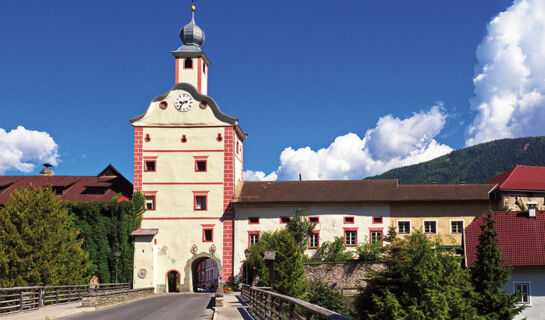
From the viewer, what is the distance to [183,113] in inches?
2007

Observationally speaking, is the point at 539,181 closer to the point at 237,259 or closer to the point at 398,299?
the point at 398,299

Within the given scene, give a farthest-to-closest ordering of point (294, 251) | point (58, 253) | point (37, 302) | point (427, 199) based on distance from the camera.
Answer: point (427, 199)
point (294, 251)
point (58, 253)
point (37, 302)

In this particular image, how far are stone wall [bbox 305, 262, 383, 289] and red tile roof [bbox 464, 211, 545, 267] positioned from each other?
7460mm

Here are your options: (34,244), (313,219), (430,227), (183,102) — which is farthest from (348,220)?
(34,244)

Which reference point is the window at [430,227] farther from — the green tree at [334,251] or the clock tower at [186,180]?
the clock tower at [186,180]

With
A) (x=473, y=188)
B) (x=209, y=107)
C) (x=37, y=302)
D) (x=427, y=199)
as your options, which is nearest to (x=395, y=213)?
(x=427, y=199)

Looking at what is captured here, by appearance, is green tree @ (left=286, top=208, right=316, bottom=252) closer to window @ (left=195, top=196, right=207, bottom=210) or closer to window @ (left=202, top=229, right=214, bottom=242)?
window @ (left=202, top=229, right=214, bottom=242)

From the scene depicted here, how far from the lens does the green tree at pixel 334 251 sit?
47.2 m

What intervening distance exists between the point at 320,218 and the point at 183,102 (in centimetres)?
1512

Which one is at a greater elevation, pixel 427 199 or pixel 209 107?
pixel 209 107

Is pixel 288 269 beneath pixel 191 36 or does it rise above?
beneath

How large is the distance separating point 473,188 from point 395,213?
6.96 meters

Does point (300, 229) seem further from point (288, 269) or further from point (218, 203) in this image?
point (288, 269)

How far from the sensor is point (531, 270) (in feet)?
127
